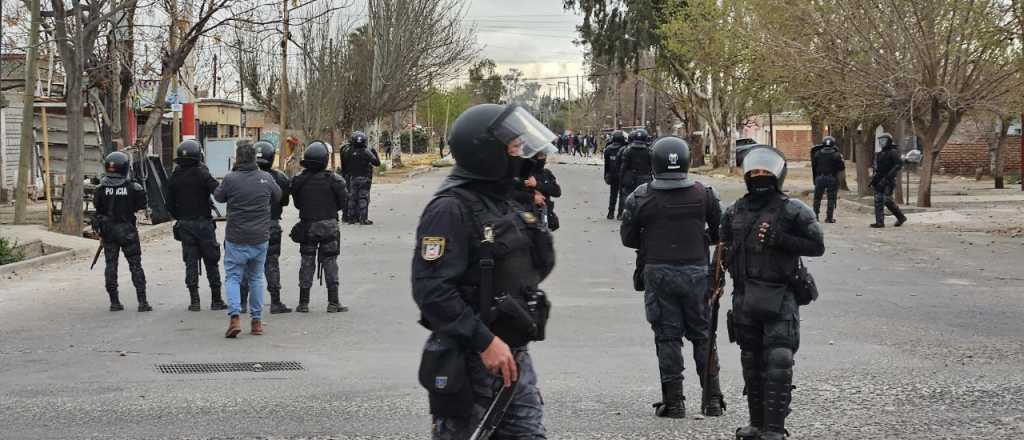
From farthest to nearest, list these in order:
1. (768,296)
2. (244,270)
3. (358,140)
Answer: (358,140) → (244,270) → (768,296)

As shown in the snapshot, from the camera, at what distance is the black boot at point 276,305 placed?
11.7 meters

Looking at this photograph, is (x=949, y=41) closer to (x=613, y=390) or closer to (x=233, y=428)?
(x=613, y=390)

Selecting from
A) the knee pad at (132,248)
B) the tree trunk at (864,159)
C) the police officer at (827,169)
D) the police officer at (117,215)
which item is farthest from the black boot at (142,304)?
the tree trunk at (864,159)

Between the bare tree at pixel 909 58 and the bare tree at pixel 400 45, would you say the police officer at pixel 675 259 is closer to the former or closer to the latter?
the bare tree at pixel 909 58

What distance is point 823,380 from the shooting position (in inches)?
317

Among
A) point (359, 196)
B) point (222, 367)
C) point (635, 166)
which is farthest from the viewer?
point (359, 196)

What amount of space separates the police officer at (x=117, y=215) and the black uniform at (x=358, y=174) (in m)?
9.83

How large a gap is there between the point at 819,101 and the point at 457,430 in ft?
82.9

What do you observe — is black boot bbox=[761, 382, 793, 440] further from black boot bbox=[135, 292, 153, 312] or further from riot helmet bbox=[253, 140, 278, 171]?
black boot bbox=[135, 292, 153, 312]

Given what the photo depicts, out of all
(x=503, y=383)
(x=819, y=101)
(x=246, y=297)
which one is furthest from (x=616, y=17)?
(x=503, y=383)

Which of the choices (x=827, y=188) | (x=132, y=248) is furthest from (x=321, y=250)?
(x=827, y=188)

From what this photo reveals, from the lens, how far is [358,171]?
72.0 ft

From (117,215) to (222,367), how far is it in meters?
3.56

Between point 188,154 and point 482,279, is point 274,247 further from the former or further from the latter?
point 482,279
